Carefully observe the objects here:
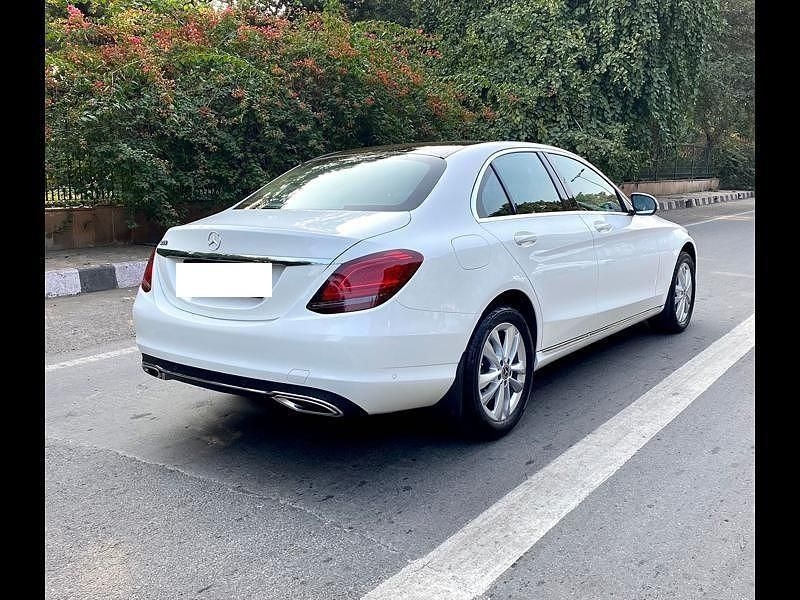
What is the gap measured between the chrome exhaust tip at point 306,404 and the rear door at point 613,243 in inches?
84.7

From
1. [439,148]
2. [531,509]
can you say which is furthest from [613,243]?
[531,509]

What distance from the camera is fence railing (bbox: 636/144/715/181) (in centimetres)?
2423

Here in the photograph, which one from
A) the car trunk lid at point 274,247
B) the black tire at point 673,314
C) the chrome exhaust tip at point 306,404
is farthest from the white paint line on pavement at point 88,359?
the black tire at point 673,314

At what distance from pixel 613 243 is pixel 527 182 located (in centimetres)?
86

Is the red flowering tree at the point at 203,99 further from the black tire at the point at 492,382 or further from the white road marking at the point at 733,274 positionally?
the black tire at the point at 492,382

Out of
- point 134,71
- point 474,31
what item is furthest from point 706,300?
point 474,31

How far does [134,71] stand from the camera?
890 cm

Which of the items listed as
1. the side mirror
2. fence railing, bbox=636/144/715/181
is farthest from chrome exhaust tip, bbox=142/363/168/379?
fence railing, bbox=636/144/715/181

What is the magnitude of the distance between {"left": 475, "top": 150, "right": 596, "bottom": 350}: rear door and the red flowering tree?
5535 millimetres

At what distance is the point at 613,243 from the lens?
4.82 metres

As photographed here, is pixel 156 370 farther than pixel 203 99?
No

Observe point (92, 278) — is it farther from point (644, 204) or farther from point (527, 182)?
point (644, 204)

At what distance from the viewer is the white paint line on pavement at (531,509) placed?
2.48 m
